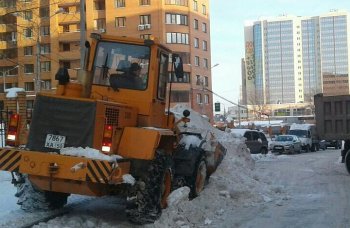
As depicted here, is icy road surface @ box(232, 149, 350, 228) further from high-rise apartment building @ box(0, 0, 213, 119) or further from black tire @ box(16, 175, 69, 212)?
high-rise apartment building @ box(0, 0, 213, 119)

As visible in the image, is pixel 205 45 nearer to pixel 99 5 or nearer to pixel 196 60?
pixel 196 60

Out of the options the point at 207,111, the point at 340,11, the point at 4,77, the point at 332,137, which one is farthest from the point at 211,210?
the point at 340,11

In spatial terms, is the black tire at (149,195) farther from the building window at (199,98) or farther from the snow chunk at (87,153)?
the building window at (199,98)

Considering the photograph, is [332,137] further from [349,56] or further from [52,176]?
[349,56]

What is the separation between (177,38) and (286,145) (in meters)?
39.3

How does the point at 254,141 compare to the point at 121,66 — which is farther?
the point at 254,141

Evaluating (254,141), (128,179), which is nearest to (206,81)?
(254,141)

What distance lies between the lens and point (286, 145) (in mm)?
36781

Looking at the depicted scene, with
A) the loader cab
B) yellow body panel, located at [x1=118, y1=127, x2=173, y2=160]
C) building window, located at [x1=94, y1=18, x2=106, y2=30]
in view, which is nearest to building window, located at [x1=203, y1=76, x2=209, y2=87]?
building window, located at [x1=94, y1=18, x2=106, y2=30]

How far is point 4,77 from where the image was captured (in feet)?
256

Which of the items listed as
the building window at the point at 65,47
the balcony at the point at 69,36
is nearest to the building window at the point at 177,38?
the balcony at the point at 69,36

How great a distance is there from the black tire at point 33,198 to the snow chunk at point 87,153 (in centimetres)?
171

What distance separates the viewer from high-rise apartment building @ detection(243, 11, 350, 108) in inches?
4476

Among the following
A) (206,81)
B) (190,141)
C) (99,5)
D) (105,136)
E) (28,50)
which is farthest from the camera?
(28,50)
